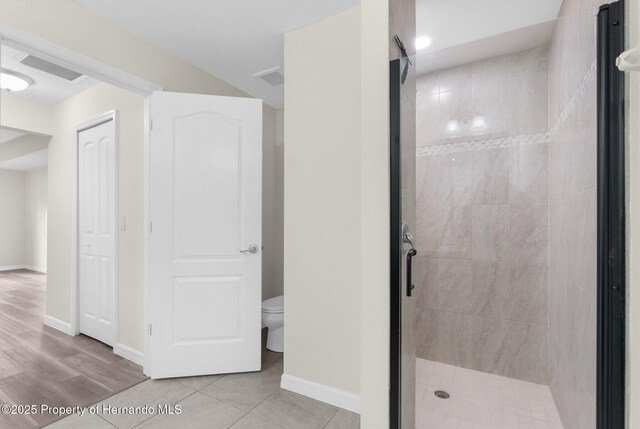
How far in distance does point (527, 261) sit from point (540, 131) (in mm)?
549

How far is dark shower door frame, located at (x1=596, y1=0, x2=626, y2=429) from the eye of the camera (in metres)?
0.91

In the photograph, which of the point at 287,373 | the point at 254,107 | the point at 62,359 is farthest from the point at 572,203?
the point at 62,359

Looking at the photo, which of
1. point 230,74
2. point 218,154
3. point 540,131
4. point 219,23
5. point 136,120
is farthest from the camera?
point 230,74

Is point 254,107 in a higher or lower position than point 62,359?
higher

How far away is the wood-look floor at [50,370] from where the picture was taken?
1.93 m

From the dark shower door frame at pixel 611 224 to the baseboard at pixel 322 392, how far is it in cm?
124

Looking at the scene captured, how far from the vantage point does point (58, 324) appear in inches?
125

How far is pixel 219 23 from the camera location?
2.06 metres

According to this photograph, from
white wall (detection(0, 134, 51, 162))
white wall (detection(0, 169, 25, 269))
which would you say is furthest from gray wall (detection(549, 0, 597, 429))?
white wall (detection(0, 169, 25, 269))

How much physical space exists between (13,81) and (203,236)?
2.27 metres

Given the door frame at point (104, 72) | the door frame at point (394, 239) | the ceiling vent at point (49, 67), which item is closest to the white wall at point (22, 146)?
the ceiling vent at point (49, 67)

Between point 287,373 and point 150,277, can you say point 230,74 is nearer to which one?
point 150,277

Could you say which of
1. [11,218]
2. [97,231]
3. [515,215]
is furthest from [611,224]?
[11,218]

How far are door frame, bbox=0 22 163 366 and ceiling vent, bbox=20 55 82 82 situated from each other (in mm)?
768
